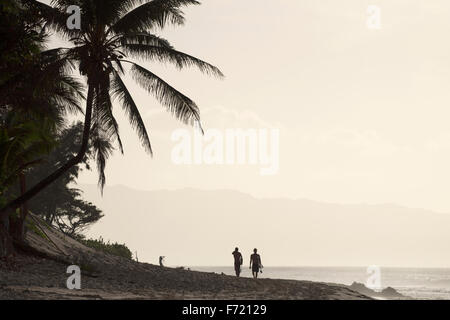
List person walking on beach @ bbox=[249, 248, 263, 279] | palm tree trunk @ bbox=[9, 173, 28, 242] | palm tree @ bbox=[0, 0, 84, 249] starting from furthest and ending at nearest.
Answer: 1. person walking on beach @ bbox=[249, 248, 263, 279]
2. palm tree trunk @ bbox=[9, 173, 28, 242]
3. palm tree @ bbox=[0, 0, 84, 249]

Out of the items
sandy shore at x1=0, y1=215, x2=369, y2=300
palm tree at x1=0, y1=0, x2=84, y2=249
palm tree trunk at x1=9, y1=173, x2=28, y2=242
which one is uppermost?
palm tree at x1=0, y1=0, x2=84, y2=249

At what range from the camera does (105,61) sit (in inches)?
800

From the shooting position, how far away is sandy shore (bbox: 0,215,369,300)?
51.5 ft

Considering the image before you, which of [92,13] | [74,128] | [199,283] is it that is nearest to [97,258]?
[199,283]

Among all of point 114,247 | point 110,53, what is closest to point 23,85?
point 110,53

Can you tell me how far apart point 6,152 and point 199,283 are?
8.01 meters

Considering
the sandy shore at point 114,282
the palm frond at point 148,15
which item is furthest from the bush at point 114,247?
the palm frond at point 148,15

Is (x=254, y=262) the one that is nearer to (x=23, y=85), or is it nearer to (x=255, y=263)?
(x=255, y=263)

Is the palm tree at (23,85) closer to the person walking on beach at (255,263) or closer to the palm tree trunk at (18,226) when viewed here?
the palm tree trunk at (18,226)

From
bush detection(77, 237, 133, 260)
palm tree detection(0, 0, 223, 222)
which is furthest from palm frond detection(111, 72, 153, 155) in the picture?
bush detection(77, 237, 133, 260)

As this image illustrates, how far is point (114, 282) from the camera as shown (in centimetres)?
A: 1973

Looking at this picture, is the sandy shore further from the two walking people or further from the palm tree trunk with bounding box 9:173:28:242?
the two walking people

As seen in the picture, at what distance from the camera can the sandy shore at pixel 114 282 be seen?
618 inches
